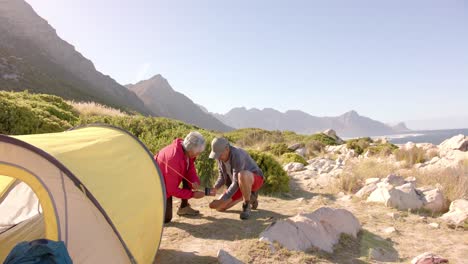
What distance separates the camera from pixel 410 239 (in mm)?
5535

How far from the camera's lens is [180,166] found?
18.7 feet

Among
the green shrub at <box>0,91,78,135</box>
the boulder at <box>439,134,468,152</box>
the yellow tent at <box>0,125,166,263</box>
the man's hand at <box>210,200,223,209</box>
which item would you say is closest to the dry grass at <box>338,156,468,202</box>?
the man's hand at <box>210,200,223,209</box>

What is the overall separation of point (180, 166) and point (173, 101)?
15373cm

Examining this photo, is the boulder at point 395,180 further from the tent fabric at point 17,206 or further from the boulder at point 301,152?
the boulder at point 301,152

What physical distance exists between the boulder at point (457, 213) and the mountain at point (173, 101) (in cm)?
13376

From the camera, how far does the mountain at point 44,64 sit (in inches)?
1948

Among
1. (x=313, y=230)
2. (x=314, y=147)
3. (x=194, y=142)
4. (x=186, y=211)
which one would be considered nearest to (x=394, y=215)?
(x=313, y=230)

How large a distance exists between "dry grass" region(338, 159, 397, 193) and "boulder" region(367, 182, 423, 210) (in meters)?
1.03

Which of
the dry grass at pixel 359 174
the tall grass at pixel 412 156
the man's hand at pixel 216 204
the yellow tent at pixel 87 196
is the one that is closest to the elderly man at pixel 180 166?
the man's hand at pixel 216 204

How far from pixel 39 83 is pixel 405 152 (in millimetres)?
49528

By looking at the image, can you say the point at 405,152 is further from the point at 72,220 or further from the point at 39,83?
the point at 39,83

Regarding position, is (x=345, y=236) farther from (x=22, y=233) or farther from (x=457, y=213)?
(x=22, y=233)

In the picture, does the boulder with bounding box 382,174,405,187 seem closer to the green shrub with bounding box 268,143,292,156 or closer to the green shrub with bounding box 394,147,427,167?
the green shrub with bounding box 394,147,427,167

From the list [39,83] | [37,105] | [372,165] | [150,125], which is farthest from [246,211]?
[39,83]
